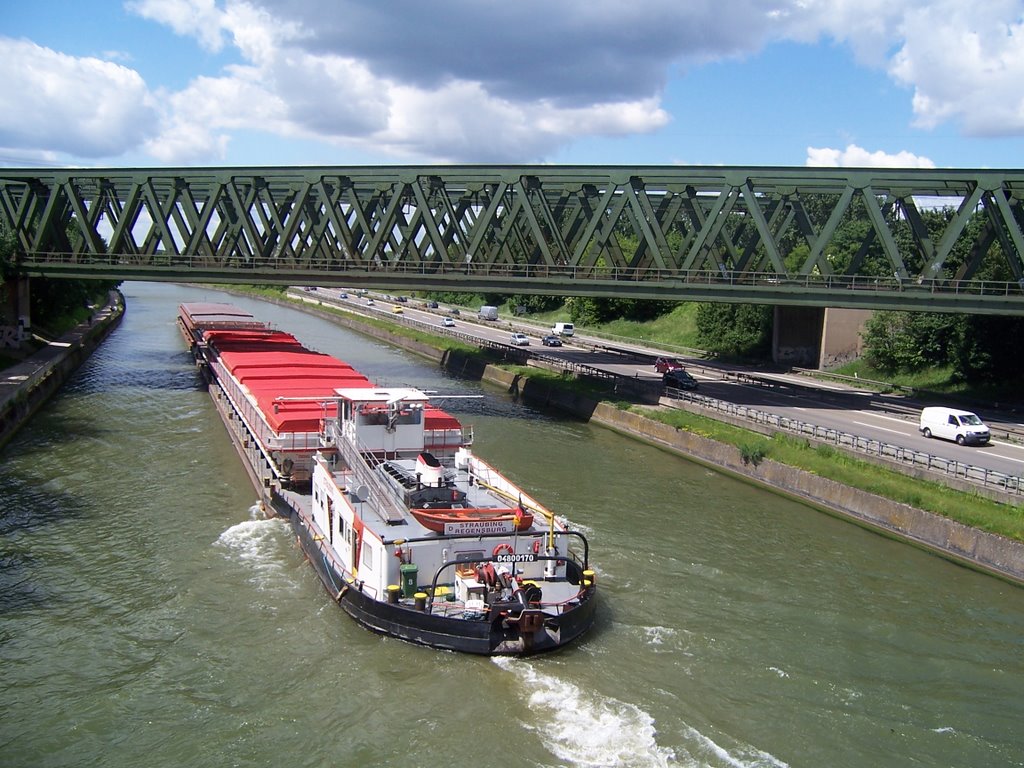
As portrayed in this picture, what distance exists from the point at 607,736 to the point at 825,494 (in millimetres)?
17806

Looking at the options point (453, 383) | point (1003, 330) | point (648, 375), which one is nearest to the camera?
point (1003, 330)

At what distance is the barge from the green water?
27.2 inches

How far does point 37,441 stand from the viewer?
37.1 metres

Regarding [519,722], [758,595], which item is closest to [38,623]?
[519,722]

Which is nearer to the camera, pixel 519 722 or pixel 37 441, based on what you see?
pixel 519 722

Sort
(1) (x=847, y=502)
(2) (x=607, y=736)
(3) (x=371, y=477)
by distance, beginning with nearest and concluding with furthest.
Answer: (2) (x=607, y=736)
(3) (x=371, y=477)
(1) (x=847, y=502)

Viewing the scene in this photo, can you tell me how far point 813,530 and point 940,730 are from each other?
12.2 meters

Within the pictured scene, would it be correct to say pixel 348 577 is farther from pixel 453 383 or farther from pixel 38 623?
pixel 453 383

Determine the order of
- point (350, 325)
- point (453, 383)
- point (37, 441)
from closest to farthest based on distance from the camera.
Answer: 1. point (37, 441)
2. point (453, 383)
3. point (350, 325)

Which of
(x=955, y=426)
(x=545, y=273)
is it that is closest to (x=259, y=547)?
(x=955, y=426)

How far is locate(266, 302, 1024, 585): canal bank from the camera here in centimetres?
2481

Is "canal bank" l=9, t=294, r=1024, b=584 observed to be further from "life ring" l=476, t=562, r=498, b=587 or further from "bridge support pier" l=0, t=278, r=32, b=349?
"life ring" l=476, t=562, r=498, b=587

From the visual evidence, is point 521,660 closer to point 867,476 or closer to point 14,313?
point 867,476

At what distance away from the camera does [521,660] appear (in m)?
18.1
